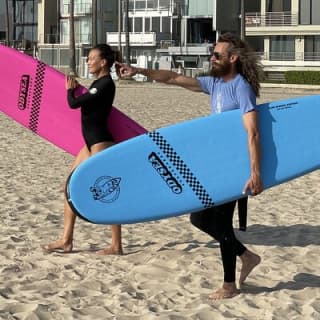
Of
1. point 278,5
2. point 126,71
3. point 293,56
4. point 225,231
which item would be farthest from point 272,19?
point 225,231

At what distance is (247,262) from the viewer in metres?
4.31

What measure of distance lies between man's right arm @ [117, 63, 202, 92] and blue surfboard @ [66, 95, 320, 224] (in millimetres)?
223

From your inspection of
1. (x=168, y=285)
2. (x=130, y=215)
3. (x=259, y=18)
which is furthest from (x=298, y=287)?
(x=259, y=18)

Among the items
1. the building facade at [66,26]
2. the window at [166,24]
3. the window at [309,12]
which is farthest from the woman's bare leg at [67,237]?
the window at [166,24]

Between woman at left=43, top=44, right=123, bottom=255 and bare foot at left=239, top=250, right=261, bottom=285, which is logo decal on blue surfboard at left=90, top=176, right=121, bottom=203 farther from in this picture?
bare foot at left=239, top=250, right=261, bottom=285

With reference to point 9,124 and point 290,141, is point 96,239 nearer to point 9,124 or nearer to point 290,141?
point 290,141

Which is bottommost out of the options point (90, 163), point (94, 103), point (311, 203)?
point (311, 203)

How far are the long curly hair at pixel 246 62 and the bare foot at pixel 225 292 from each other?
1.16 m

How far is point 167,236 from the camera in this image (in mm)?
5816

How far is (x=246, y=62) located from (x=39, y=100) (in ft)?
7.72

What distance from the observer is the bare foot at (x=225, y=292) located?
4148 millimetres

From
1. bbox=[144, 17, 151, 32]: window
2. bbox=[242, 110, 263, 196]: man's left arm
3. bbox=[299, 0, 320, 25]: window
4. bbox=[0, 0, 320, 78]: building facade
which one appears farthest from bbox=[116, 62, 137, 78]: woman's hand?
bbox=[144, 17, 151, 32]: window

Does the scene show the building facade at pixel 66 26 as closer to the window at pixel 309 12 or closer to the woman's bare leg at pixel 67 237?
the window at pixel 309 12

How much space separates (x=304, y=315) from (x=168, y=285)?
92 centimetres
